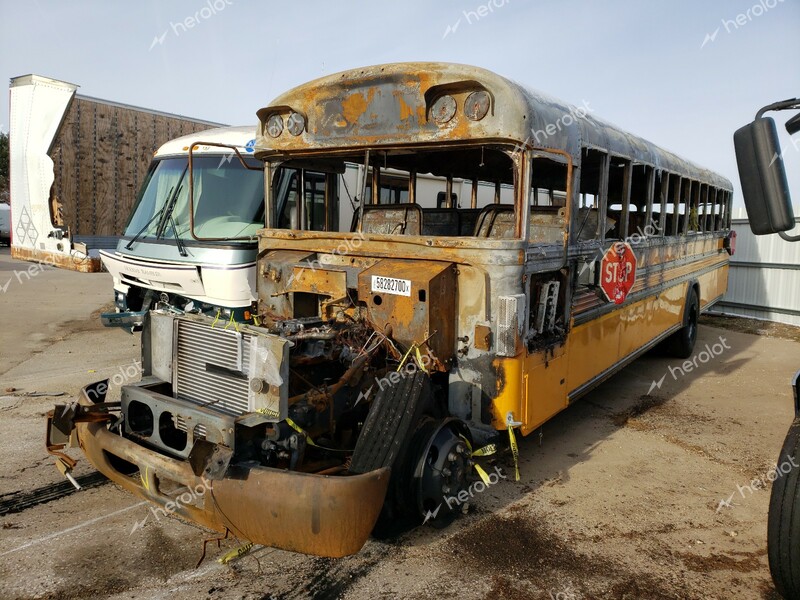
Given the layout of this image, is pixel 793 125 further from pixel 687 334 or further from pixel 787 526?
pixel 687 334

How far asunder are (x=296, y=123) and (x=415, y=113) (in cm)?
109

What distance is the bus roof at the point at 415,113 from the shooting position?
3.74 meters

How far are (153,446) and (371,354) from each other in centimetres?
141

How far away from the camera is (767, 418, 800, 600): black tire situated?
110 inches

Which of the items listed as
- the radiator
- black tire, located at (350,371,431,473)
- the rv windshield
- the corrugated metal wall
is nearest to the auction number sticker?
black tire, located at (350,371,431,473)

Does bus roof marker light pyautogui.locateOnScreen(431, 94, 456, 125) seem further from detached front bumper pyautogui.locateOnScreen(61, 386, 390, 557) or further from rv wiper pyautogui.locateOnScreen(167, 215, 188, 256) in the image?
rv wiper pyautogui.locateOnScreen(167, 215, 188, 256)

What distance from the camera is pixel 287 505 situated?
2.79m

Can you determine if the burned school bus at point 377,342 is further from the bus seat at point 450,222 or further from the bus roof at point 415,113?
the bus seat at point 450,222

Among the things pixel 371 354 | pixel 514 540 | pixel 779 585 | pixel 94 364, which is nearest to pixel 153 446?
pixel 371 354

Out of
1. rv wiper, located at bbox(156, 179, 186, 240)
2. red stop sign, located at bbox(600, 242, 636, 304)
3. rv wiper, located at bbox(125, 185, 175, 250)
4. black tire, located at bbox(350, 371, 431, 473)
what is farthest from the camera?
rv wiper, located at bbox(125, 185, 175, 250)

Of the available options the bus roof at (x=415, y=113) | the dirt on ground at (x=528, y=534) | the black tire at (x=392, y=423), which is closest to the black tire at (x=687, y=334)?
the dirt on ground at (x=528, y=534)

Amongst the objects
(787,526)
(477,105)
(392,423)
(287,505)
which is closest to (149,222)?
(477,105)

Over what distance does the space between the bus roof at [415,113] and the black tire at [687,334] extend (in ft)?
14.8

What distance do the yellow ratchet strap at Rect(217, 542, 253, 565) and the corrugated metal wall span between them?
1353 centimetres
